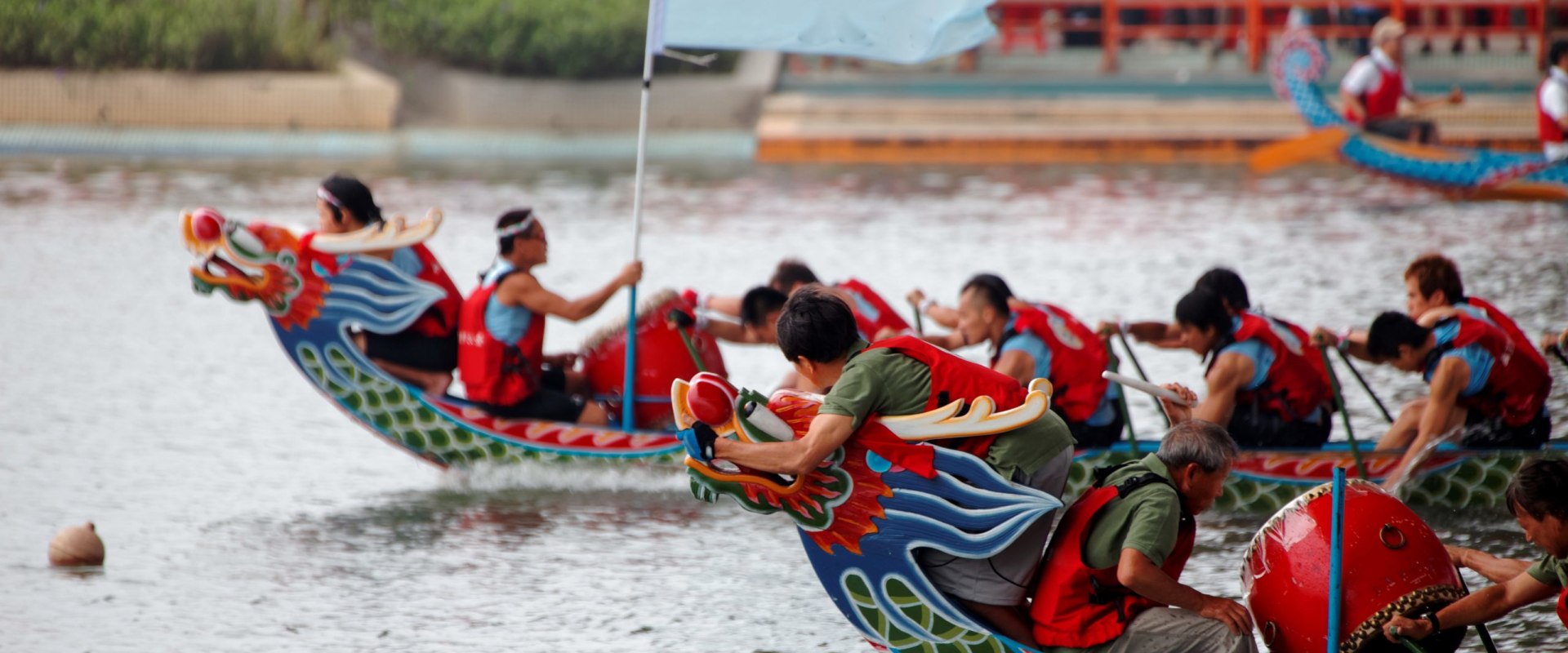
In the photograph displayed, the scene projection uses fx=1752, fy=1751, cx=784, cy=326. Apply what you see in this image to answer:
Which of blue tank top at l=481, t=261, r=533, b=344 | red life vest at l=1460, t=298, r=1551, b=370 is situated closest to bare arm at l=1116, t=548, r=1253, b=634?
red life vest at l=1460, t=298, r=1551, b=370

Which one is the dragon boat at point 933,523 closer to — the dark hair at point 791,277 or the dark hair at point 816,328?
the dark hair at point 816,328

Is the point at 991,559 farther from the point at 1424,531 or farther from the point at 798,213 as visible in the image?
the point at 798,213

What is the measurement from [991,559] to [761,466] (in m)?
0.64

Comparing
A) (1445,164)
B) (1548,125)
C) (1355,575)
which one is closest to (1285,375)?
(1355,575)

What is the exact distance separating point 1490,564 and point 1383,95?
32.7 feet

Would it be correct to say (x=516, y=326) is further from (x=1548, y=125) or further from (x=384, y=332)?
(x=1548, y=125)

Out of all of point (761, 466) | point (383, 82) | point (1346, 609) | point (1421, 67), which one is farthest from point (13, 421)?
point (1421, 67)

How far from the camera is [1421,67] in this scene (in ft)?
62.4

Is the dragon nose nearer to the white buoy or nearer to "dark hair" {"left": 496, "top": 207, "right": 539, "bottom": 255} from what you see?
"dark hair" {"left": 496, "top": 207, "right": 539, "bottom": 255}

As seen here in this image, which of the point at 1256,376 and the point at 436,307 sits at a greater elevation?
the point at 1256,376

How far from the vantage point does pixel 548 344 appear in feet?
33.4

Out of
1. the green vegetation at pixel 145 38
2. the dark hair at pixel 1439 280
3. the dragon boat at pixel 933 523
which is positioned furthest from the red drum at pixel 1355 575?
the green vegetation at pixel 145 38

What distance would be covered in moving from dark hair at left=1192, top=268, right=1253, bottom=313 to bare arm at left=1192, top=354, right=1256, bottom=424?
21cm

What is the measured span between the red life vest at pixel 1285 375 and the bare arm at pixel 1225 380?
1.4 inches
